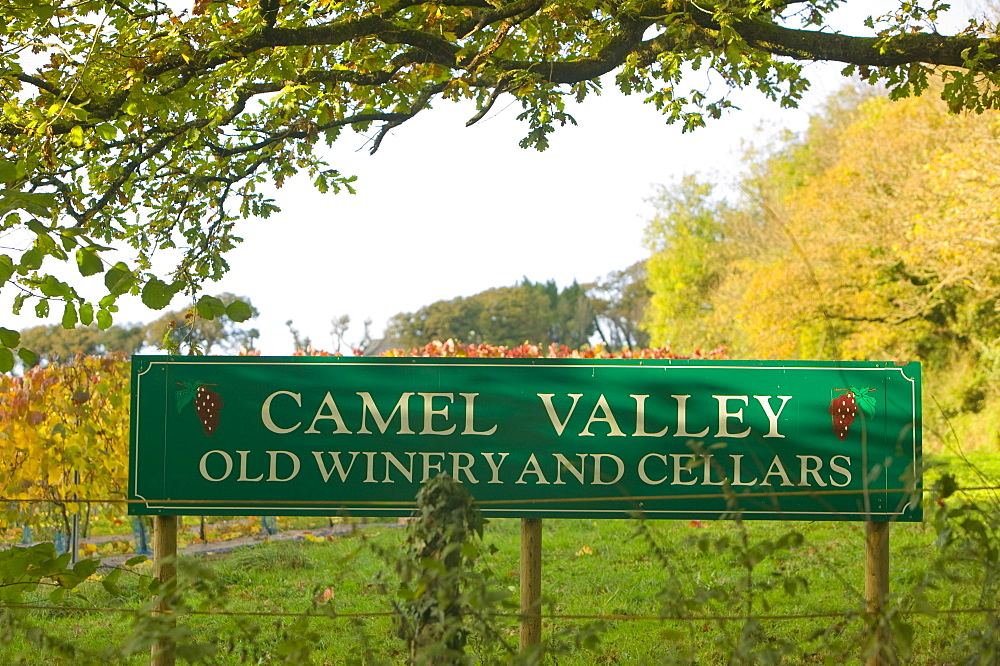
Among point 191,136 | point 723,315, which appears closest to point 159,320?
point 723,315

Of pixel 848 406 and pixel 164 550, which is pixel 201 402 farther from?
pixel 848 406

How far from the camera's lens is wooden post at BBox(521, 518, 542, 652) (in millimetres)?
4184

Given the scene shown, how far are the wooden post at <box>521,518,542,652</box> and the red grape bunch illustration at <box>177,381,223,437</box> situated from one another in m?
1.60

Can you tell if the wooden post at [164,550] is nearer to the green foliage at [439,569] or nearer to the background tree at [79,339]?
the green foliage at [439,569]

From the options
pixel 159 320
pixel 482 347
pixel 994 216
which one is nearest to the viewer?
pixel 482 347

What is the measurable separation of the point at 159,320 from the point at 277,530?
6187 centimetres

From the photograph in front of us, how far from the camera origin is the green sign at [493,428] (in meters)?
4.58

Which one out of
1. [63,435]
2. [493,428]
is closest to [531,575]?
[493,428]

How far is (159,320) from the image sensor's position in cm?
6812

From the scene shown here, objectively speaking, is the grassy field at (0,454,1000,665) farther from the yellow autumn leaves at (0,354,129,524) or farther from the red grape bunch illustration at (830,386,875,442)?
the yellow autumn leaves at (0,354,129,524)

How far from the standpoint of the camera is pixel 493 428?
15.1ft

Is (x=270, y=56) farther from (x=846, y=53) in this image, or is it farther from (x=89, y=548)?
(x=89, y=548)

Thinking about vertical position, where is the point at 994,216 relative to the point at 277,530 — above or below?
above

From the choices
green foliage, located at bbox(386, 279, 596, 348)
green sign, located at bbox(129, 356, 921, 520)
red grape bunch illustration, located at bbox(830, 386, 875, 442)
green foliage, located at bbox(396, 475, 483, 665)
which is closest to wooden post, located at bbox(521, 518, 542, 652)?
green sign, located at bbox(129, 356, 921, 520)
